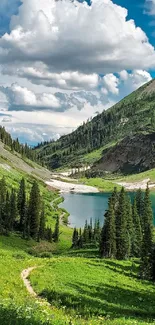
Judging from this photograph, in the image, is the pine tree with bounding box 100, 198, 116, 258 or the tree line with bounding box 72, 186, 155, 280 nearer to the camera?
the tree line with bounding box 72, 186, 155, 280

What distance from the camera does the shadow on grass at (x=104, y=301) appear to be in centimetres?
2466

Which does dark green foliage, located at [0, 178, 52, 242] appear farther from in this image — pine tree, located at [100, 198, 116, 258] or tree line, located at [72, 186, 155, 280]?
pine tree, located at [100, 198, 116, 258]

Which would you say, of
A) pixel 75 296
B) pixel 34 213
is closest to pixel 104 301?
pixel 75 296

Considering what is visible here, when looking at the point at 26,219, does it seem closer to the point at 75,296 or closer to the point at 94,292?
the point at 94,292

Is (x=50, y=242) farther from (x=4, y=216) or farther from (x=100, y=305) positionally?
(x=100, y=305)

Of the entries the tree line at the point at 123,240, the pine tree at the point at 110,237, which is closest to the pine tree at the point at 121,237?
the tree line at the point at 123,240

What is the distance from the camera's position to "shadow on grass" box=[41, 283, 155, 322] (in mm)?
24656

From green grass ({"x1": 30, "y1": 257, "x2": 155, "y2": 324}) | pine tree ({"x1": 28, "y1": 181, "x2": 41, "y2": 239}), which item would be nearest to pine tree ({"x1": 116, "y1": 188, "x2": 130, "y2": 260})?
green grass ({"x1": 30, "y1": 257, "x2": 155, "y2": 324})

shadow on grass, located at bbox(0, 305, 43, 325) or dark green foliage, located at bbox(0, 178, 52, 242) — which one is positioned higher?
shadow on grass, located at bbox(0, 305, 43, 325)

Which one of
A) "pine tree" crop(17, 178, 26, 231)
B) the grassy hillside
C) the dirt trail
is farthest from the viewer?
"pine tree" crop(17, 178, 26, 231)

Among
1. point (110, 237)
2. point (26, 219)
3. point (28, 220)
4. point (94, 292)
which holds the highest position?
point (94, 292)

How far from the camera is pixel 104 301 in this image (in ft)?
95.9

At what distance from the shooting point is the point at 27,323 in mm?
12211

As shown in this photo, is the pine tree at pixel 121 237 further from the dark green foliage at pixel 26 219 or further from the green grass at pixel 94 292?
the dark green foliage at pixel 26 219
